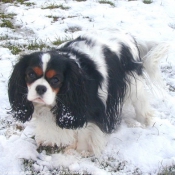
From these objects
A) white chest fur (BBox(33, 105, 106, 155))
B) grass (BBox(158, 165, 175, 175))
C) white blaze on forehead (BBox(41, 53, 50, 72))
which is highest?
white blaze on forehead (BBox(41, 53, 50, 72))

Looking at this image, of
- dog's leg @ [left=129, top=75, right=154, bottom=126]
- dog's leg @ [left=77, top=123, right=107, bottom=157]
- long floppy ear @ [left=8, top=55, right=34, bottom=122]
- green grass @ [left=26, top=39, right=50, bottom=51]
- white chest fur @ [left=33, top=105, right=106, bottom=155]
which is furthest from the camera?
green grass @ [left=26, top=39, right=50, bottom=51]

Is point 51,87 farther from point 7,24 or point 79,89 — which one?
point 7,24

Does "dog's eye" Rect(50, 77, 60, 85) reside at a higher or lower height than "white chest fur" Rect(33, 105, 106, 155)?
higher

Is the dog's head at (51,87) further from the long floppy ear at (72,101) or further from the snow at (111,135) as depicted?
the snow at (111,135)

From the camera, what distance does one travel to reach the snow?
2.93m

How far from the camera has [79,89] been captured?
2.66 meters

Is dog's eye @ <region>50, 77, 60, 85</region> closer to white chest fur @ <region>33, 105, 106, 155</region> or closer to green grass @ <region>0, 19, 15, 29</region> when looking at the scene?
white chest fur @ <region>33, 105, 106, 155</region>

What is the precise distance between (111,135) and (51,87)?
0.98m

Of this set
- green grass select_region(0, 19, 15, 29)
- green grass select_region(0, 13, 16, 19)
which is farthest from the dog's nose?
green grass select_region(0, 13, 16, 19)

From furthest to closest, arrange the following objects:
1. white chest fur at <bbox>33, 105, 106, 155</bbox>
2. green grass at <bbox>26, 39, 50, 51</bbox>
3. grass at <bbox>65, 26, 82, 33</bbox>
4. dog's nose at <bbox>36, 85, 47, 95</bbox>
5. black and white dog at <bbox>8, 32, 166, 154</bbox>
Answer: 1. grass at <bbox>65, 26, 82, 33</bbox>
2. green grass at <bbox>26, 39, 50, 51</bbox>
3. white chest fur at <bbox>33, 105, 106, 155</bbox>
4. black and white dog at <bbox>8, 32, 166, 154</bbox>
5. dog's nose at <bbox>36, 85, 47, 95</bbox>

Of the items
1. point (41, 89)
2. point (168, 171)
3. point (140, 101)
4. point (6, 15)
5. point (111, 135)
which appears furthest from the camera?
point (6, 15)

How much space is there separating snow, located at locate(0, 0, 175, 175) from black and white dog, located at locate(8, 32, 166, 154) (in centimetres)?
15

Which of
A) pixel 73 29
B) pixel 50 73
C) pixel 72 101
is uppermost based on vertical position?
pixel 50 73

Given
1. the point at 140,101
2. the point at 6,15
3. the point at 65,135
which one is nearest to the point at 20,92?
the point at 65,135
